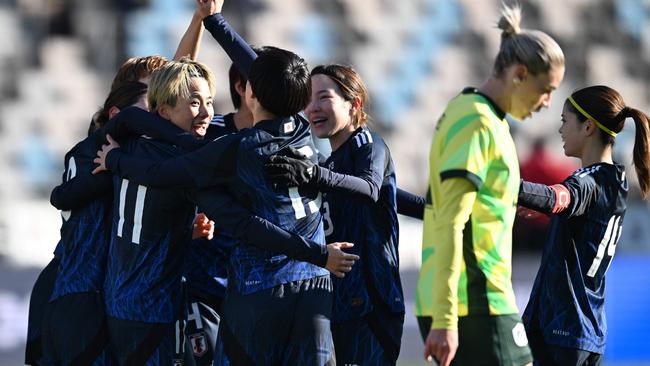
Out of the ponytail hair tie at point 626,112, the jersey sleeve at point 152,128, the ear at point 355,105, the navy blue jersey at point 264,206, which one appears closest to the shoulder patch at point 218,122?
the ear at point 355,105

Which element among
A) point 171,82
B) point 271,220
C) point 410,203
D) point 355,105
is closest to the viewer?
point 271,220

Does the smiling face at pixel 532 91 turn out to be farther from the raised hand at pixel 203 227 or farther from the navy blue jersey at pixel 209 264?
the navy blue jersey at pixel 209 264

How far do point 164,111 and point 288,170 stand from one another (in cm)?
78

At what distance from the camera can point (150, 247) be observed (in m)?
4.53

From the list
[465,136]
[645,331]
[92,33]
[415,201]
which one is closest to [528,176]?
[645,331]

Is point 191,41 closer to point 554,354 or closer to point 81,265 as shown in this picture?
point 81,265

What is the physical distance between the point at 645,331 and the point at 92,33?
5.99 m

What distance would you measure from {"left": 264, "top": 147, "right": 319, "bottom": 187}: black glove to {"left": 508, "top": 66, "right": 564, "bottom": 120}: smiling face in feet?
2.79

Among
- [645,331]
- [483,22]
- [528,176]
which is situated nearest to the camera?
[645,331]

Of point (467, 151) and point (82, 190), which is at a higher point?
point (82, 190)

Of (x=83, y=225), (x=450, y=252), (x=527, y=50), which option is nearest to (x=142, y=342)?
(x=83, y=225)

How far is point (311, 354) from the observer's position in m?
4.17

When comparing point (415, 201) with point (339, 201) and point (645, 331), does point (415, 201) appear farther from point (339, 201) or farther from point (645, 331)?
point (645, 331)

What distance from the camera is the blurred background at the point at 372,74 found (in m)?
10.5
